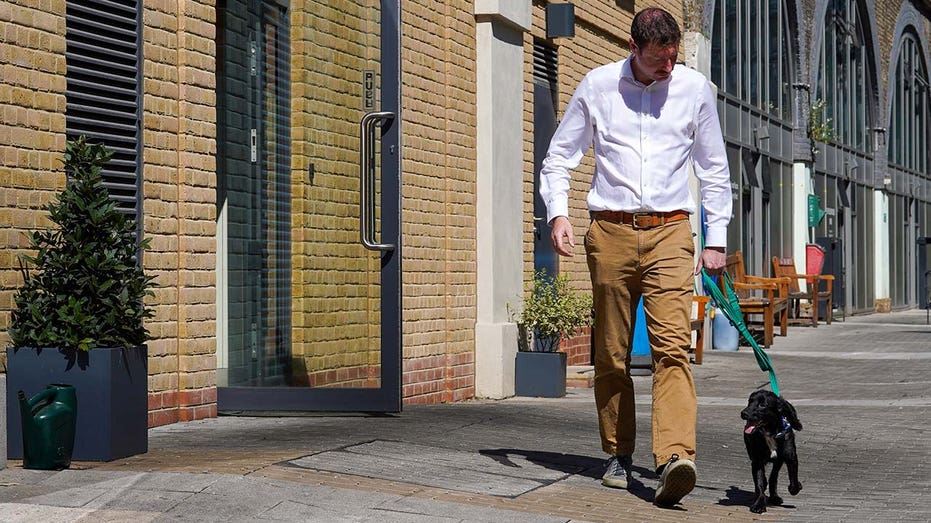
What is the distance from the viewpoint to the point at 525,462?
25.1 feet

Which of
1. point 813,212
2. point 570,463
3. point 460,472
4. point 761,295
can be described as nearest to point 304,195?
point 570,463

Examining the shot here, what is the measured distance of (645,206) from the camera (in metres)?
6.55

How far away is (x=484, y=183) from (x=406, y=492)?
603 centimetres

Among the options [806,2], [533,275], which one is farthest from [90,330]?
[806,2]

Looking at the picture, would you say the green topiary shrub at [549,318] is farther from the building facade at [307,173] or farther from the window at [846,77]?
the window at [846,77]

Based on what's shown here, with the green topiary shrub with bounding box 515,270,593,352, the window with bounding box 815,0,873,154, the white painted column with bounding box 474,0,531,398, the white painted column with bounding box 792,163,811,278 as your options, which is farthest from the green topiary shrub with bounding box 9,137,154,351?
the window with bounding box 815,0,873,154

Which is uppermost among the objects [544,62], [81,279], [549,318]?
[544,62]

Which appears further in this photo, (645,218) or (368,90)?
(368,90)

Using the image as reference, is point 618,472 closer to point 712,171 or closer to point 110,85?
point 712,171

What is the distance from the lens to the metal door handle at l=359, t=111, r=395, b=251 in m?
9.46

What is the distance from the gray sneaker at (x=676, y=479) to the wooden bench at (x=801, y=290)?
19079mm

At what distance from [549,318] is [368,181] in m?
3.23

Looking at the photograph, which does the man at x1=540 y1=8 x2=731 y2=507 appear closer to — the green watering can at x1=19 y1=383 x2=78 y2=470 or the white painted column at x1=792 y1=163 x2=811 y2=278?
the green watering can at x1=19 y1=383 x2=78 y2=470

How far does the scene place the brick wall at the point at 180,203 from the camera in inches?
341
